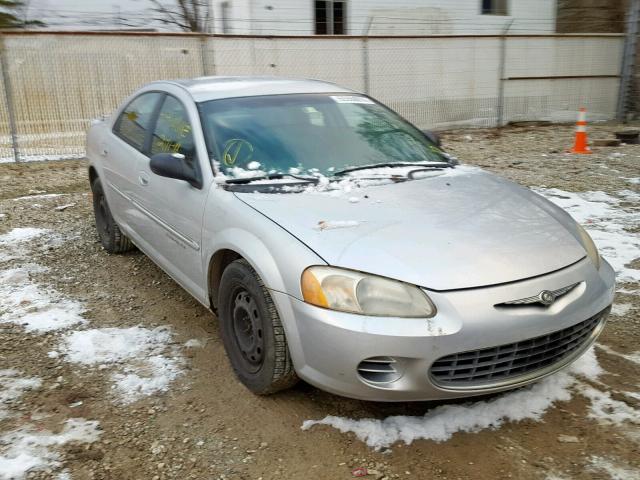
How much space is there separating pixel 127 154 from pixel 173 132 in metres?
0.73

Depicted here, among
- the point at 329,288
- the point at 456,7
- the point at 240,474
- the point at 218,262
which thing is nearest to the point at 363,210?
the point at 329,288

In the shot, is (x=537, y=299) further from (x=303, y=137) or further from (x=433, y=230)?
(x=303, y=137)

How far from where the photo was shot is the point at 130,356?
3.46m

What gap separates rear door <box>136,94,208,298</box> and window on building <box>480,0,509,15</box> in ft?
50.9

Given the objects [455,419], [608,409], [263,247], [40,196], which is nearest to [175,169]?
[263,247]

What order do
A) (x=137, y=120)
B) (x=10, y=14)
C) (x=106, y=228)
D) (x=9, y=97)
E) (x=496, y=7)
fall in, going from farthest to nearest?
1. (x=10, y=14)
2. (x=496, y=7)
3. (x=9, y=97)
4. (x=106, y=228)
5. (x=137, y=120)

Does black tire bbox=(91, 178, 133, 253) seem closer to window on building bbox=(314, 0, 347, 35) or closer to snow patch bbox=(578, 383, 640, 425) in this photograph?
snow patch bbox=(578, 383, 640, 425)

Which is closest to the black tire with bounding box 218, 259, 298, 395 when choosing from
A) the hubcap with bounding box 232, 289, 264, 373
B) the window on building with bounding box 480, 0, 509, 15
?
the hubcap with bounding box 232, 289, 264, 373

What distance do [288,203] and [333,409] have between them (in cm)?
103

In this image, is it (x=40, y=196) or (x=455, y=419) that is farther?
(x=40, y=196)

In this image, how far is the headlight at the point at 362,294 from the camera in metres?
2.44

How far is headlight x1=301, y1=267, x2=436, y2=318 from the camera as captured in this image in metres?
2.44

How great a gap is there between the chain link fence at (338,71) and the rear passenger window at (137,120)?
5272mm

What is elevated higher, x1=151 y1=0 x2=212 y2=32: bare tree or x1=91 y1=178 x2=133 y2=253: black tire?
x1=151 y1=0 x2=212 y2=32: bare tree
